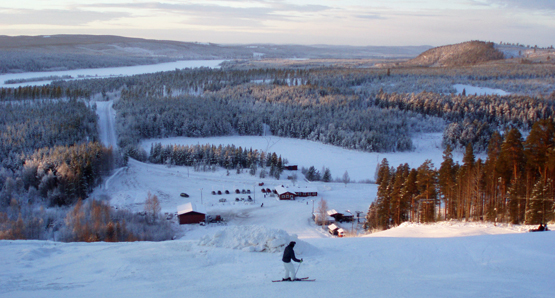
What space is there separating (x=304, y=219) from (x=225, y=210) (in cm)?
733

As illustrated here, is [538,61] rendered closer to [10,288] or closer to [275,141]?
[275,141]

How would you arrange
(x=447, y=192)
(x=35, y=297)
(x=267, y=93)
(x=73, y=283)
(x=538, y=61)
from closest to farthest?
(x=35, y=297) < (x=73, y=283) < (x=447, y=192) < (x=267, y=93) < (x=538, y=61)

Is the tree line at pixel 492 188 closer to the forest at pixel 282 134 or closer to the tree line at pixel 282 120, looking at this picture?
the forest at pixel 282 134

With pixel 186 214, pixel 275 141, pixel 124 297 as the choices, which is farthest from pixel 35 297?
pixel 275 141

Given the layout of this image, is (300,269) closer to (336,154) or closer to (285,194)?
(285,194)

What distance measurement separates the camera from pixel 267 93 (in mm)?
96062

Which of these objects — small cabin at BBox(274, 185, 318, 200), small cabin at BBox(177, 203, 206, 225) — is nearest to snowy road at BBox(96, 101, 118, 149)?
small cabin at BBox(274, 185, 318, 200)

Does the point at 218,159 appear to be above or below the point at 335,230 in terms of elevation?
above

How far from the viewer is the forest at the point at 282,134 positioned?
872 inches

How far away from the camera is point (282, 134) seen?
72500 millimetres

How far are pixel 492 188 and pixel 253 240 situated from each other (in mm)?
16538

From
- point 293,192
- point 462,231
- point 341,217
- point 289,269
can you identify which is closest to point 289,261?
point 289,269

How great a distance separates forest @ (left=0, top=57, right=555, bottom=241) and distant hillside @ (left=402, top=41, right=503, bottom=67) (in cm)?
4060

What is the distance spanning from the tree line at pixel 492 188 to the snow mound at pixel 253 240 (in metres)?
12.9
